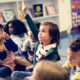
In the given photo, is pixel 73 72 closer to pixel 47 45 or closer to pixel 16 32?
pixel 47 45

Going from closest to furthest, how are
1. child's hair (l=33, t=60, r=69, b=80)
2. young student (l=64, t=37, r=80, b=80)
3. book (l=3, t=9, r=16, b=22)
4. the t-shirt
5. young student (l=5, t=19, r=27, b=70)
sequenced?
1. child's hair (l=33, t=60, r=69, b=80)
2. the t-shirt
3. young student (l=64, t=37, r=80, b=80)
4. young student (l=5, t=19, r=27, b=70)
5. book (l=3, t=9, r=16, b=22)

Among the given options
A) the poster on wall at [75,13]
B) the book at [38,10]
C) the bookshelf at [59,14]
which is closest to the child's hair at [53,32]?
the bookshelf at [59,14]

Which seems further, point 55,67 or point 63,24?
point 63,24

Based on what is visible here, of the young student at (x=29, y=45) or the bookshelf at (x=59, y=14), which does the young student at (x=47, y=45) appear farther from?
the bookshelf at (x=59, y=14)

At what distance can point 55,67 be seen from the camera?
1.17m

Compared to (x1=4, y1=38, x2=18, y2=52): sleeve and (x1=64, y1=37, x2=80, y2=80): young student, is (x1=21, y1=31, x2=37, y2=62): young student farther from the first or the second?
(x1=64, y1=37, x2=80, y2=80): young student

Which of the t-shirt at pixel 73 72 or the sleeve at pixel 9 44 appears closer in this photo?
the t-shirt at pixel 73 72

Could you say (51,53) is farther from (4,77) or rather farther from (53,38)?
(4,77)

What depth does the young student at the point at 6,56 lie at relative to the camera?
267 centimetres

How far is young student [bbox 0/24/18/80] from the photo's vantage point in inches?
105

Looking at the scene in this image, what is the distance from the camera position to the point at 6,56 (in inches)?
107

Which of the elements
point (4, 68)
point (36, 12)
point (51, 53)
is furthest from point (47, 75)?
point (36, 12)

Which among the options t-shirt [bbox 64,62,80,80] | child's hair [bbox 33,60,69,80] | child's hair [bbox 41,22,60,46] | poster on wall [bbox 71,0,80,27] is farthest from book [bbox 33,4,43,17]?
child's hair [bbox 33,60,69,80]

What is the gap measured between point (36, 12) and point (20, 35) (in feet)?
9.88
